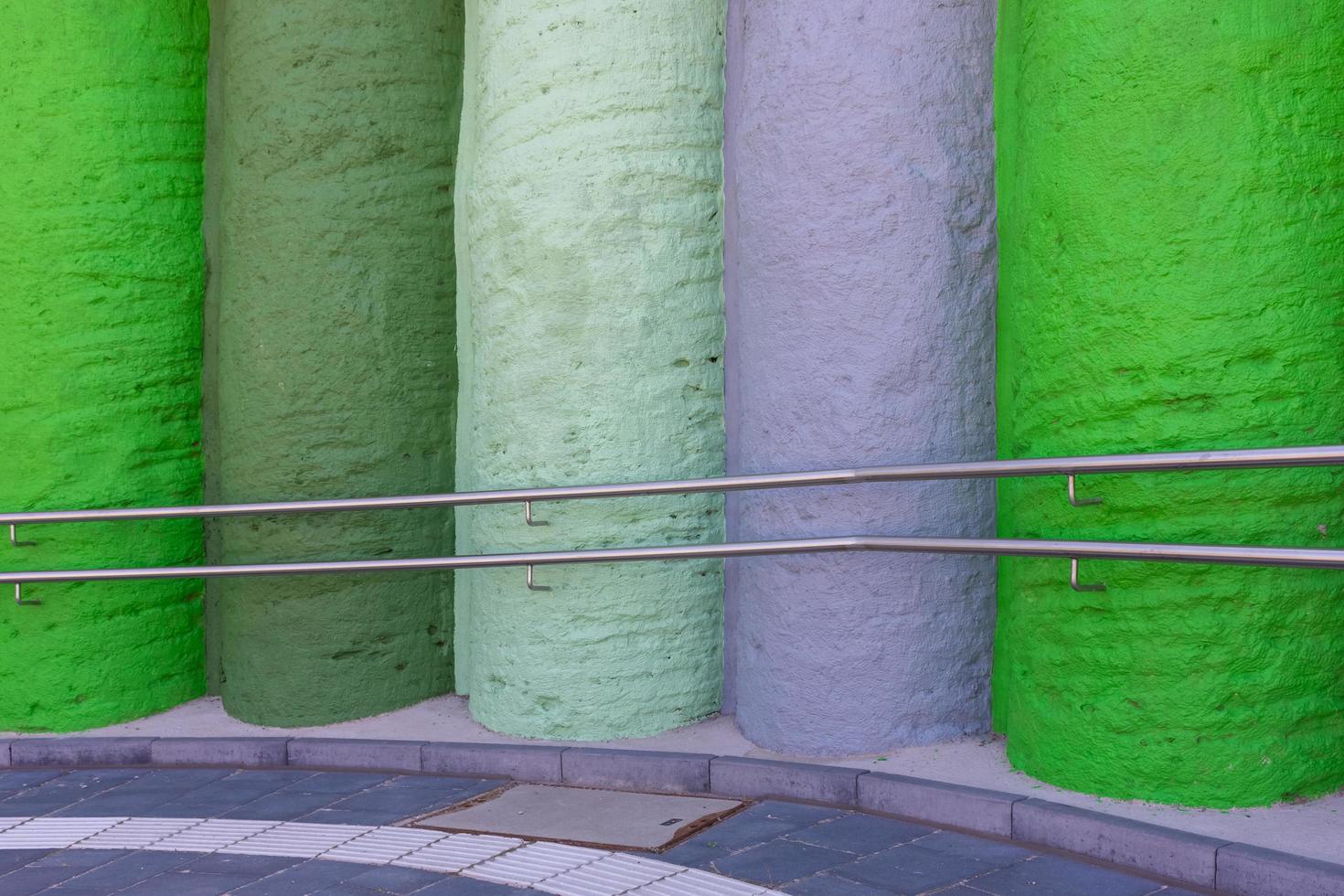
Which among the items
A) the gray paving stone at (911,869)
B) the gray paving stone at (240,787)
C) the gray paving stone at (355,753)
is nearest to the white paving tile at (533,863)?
the gray paving stone at (911,869)

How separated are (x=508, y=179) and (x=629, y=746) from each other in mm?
2168

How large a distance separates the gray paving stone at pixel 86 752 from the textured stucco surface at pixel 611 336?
149 cm

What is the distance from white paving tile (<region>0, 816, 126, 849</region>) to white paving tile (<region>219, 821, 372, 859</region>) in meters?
0.57

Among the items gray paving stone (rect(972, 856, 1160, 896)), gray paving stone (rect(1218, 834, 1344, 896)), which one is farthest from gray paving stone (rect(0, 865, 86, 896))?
gray paving stone (rect(1218, 834, 1344, 896))

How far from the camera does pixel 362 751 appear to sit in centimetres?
517

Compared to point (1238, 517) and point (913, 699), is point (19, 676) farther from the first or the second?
point (1238, 517)

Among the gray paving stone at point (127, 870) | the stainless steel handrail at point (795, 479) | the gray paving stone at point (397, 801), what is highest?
the stainless steel handrail at point (795, 479)

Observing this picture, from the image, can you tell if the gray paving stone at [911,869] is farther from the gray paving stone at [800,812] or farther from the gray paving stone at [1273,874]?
the gray paving stone at [1273,874]

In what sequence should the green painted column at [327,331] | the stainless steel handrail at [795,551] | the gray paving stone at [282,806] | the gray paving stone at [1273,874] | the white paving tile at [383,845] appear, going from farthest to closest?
the green painted column at [327,331] → the gray paving stone at [282,806] → the white paving tile at [383,845] → the stainless steel handrail at [795,551] → the gray paving stone at [1273,874]

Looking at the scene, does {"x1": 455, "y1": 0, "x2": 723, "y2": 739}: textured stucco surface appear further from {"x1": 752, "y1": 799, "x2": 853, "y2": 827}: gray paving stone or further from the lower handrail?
{"x1": 752, "y1": 799, "x2": 853, "y2": 827}: gray paving stone

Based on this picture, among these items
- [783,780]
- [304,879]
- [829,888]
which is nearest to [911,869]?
[829,888]

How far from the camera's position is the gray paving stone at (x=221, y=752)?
527 cm

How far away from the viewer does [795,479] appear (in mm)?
4453

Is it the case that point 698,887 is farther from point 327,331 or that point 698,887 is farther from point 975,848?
point 327,331
